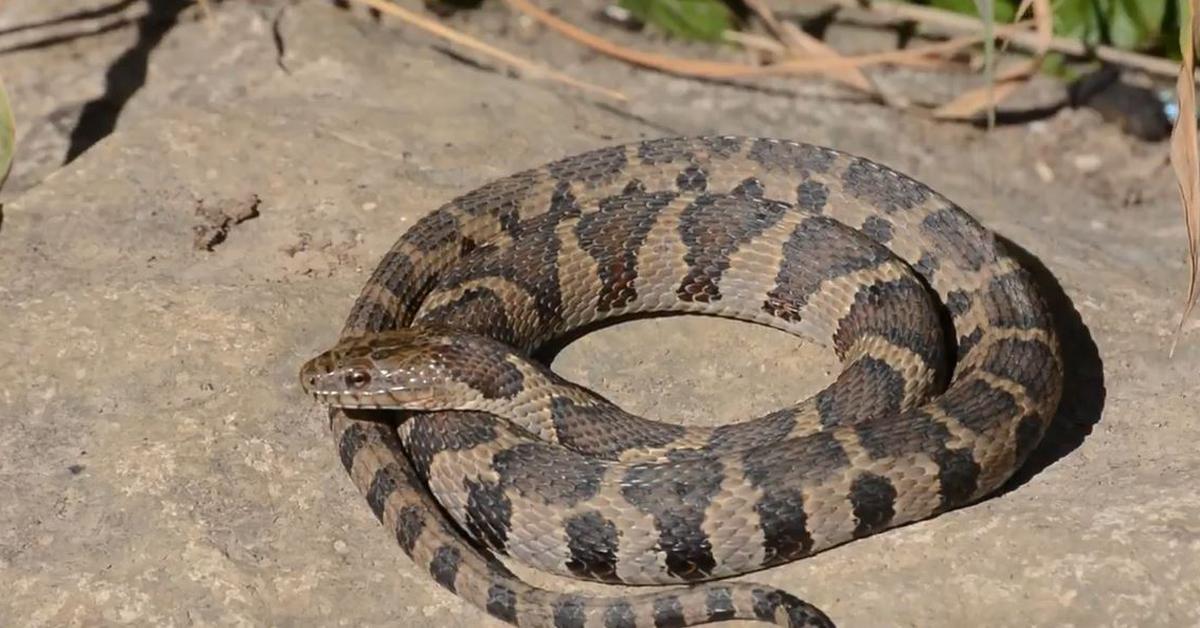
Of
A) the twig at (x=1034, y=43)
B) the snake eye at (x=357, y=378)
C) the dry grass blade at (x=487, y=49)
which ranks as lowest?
the snake eye at (x=357, y=378)

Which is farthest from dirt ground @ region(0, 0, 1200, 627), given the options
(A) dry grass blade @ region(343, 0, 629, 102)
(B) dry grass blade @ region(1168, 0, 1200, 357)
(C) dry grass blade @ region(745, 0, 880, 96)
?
(B) dry grass blade @ region(1168, 0, 1200, 357)

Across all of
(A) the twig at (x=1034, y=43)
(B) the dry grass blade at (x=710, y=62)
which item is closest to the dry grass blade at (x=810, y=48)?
(B) the dry grass blade at (x=710, y=62)

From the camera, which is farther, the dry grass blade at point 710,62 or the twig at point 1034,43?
the twig at point 1034,43

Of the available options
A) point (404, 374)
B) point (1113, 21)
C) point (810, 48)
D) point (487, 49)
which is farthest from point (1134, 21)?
point (404, 374)

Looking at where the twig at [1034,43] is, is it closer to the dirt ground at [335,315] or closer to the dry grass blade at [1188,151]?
the dirt ground at [335,315]

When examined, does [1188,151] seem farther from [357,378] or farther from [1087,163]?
[357,378]

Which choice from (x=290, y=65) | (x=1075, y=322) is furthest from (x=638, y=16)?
(x=1075, y=322)
